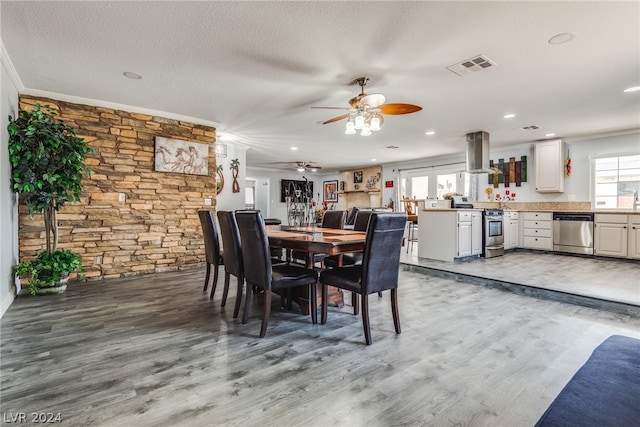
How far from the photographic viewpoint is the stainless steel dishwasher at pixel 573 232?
5785mm

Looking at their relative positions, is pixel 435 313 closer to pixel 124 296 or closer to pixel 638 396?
pixel 638 396

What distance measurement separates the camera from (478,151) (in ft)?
19.1

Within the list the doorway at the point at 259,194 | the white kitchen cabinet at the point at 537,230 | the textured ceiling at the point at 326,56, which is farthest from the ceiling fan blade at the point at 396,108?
the doorway at the point at 259,194

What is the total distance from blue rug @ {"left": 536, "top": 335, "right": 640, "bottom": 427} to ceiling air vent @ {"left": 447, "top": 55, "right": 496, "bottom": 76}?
2668mm

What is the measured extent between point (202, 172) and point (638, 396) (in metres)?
5.25

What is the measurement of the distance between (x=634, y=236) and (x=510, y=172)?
2.48m

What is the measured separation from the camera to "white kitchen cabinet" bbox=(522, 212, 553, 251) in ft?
20.6

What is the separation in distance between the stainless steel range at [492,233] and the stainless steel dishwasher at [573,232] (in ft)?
3.96

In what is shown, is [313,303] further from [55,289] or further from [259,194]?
[259,194]

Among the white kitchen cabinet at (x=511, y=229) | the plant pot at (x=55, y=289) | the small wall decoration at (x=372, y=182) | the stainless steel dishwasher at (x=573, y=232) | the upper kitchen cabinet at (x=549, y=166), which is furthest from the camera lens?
the small wall decoration at (x=372, y=182)

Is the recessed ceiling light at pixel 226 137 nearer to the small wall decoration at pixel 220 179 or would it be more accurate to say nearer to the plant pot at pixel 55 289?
the small wall decoration at pixel 220 179

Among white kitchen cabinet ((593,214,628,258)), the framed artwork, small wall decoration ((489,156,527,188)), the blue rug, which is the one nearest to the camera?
the blue rug

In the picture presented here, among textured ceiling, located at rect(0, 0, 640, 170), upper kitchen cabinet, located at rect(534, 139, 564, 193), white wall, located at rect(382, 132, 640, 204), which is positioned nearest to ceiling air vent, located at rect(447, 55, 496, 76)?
textured ceiling, located at rect(0, 0, 640, 170)

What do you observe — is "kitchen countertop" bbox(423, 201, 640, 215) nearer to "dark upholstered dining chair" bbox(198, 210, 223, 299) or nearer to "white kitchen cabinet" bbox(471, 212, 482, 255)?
"white kitchen cabinet" bbox(471, 212, 482, 255)
